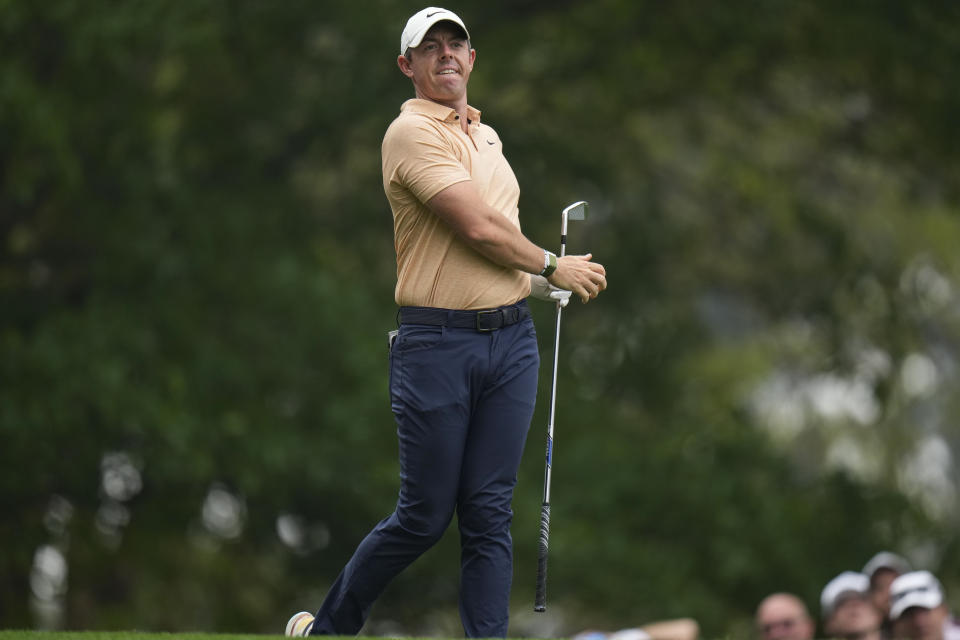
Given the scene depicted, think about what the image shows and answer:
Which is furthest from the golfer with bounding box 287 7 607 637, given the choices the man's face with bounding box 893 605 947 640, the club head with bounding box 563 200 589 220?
the man's face with bounding box 893 605 947 640

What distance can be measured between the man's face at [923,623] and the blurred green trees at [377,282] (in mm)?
7094

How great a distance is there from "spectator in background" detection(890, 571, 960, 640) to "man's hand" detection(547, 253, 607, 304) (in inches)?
142

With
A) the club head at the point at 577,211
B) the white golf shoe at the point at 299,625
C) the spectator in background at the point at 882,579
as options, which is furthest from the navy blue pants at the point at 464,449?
the spectator in background at the point at 882,579

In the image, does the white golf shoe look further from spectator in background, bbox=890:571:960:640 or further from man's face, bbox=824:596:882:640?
spectator in background, bbox=890:571:960:640

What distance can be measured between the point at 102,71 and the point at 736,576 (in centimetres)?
791

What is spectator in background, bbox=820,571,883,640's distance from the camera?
8422 millimetres

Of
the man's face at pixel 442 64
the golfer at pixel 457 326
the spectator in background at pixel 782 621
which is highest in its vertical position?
the man's face at pixel 442 64

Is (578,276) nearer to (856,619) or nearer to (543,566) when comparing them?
(543,566)

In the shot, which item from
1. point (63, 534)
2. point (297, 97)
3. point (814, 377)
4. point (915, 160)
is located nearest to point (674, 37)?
point (915, 160)

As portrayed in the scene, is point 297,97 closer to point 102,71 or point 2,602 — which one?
point 102,71

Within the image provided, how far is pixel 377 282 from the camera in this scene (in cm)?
1712

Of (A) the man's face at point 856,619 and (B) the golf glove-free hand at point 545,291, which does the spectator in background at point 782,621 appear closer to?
(A) the man's face at point 856,619

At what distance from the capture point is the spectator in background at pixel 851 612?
8422mm

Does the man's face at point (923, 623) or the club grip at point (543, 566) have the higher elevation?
the club grip at point (543, 566)
